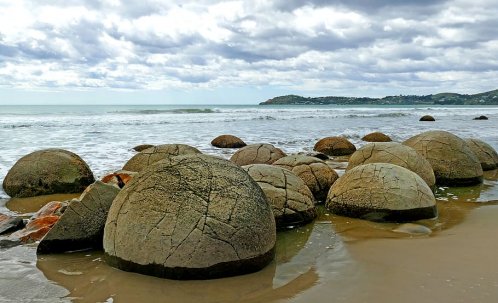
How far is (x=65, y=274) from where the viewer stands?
4.38m

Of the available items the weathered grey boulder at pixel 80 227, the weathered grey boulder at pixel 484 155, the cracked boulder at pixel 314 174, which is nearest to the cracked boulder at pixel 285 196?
the cracked boulder at pixel 314 174

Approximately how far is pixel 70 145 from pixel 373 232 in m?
13.0

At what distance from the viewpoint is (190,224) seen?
4.16 m

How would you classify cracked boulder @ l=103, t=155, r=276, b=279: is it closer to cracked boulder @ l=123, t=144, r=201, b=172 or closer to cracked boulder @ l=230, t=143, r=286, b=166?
cracked boulder @ l=123, t=144, r=201, b=172

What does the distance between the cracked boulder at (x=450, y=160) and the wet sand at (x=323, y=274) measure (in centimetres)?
328

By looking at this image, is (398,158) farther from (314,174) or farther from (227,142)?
(227,142)

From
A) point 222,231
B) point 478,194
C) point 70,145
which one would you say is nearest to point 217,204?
point 222,231

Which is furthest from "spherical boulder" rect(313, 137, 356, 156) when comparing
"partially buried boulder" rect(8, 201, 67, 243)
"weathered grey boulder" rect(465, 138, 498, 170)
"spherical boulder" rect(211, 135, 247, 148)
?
"partially buried boulder" rect(8, 201, 67, 243)

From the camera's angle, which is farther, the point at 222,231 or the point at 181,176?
the point at 181,176

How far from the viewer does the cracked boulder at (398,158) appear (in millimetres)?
7977

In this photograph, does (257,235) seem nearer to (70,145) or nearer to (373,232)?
(373,232)

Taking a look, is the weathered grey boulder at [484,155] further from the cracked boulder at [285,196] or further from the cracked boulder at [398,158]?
the cracked boulder at [285,196]

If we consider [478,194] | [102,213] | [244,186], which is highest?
[244,186]

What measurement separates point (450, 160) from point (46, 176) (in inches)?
310
